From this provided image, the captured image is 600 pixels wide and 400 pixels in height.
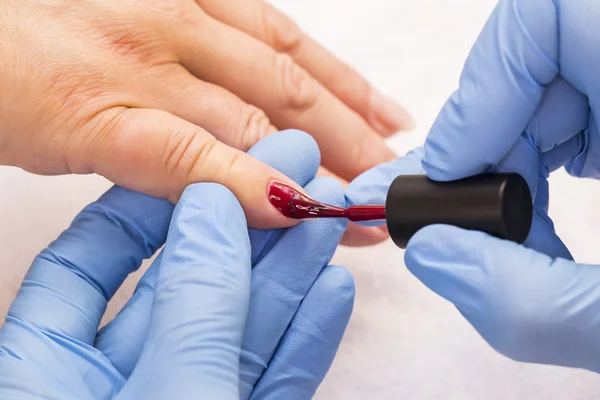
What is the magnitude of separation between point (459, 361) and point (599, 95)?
59cm

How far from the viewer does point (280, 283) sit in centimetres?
107

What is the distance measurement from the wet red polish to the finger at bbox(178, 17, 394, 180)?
40 centimetres

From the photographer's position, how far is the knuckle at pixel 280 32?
4.79 feet

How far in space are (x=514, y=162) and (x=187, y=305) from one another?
22.1 inches

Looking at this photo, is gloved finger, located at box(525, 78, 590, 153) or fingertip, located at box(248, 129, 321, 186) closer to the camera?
gloved finger, located at box(525, 78, 590, 153)

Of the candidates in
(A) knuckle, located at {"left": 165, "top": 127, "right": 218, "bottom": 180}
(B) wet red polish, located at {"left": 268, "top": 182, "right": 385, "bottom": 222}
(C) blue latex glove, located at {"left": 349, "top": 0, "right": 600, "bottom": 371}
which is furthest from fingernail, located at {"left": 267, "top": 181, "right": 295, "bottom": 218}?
(C) blue latex glove, located at {"left": 349, "top": 0, "right": 600, "bottom": 371}

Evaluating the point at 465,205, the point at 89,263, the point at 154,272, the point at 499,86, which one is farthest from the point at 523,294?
the point at 89,263

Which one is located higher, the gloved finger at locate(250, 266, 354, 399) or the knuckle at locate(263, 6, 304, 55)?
the knuckle at locate(263, 6, 304, 55)

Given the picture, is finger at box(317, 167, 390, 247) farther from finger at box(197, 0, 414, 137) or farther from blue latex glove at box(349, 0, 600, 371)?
blue latex glove at box(349, 0, 600, 371)

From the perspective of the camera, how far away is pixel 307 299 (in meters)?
1.08

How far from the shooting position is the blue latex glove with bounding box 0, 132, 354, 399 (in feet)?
3.02

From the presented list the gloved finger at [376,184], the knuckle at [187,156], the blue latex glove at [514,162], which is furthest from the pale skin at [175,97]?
the blue latex glove at [514,162]

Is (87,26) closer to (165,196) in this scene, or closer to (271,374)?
(165,196)

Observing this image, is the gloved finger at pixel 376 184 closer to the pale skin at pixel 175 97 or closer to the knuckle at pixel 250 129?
the pale skin at pixel 175 97
